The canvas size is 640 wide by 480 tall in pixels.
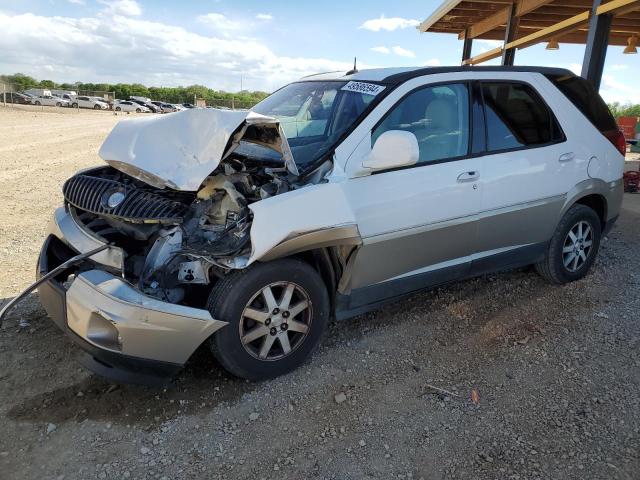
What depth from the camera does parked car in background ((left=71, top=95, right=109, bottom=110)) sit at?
51.1 m

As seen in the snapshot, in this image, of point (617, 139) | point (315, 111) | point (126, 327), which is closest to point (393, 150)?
point (315, 111)

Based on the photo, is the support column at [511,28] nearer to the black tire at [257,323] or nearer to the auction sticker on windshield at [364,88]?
the auction sticker on windshield at [364,88]

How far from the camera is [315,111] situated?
12.4 feet

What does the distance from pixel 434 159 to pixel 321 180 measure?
89 cm

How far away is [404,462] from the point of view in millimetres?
2488

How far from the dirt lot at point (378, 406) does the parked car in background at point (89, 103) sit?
5390cm

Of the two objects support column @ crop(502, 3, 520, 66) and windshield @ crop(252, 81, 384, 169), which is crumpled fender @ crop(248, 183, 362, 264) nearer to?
windshield @ crop(252, 81, 384, 169)

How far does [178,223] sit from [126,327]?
658 millimetres

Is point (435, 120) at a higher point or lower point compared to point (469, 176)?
higher

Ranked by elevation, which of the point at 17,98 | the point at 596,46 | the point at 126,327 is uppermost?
the point at 596,46

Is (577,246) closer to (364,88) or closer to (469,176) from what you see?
(469,176)

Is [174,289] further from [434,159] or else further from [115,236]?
[434,159]

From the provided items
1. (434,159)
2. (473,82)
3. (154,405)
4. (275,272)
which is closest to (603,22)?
(473,82)

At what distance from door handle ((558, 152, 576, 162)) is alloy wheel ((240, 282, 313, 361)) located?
8.08 feet
